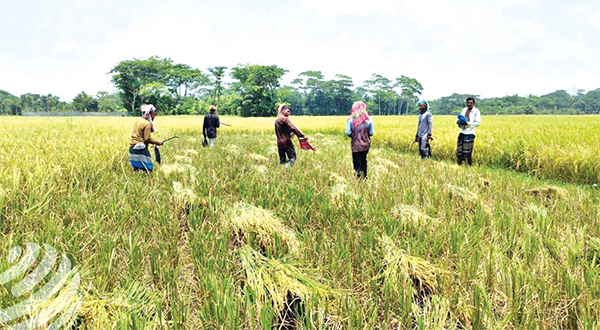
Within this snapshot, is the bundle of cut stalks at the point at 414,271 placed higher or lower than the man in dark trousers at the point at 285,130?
lower

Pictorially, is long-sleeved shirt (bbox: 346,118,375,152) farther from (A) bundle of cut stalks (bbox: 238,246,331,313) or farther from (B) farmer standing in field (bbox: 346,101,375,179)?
(A) bundle of cut stalks (bbox: 238,246,331,313)

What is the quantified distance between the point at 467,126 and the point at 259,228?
18.8 feet

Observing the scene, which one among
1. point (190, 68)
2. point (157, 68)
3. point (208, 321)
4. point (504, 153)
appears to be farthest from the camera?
point (190, 68)

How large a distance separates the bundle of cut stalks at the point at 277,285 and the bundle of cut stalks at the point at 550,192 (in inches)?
145

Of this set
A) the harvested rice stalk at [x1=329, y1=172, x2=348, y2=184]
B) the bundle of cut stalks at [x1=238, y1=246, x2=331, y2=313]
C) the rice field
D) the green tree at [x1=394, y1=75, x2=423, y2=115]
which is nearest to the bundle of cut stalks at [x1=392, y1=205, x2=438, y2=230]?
the rice field

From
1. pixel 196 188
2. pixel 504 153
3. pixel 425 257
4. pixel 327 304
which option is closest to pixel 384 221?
pixel 425 257

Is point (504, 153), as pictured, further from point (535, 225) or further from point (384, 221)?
point (384, 221)

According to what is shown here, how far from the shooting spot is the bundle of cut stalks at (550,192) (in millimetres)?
3541

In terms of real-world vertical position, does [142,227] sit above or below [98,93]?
below

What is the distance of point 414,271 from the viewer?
1.67 metres

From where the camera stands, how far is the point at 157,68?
53.8m

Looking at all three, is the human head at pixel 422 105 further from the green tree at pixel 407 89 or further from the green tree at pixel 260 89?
the green tree at pixel 407 89

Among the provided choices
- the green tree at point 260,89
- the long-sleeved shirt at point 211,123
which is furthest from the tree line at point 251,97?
the long-sleeved shirt at point 211,123

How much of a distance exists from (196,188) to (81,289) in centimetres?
219
